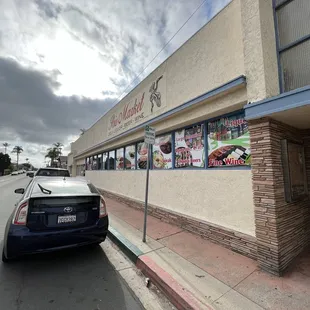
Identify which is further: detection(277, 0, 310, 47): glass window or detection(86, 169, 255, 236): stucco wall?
detection(86, 169, 255, 236): stucco wall

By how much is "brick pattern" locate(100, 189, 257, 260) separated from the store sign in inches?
141

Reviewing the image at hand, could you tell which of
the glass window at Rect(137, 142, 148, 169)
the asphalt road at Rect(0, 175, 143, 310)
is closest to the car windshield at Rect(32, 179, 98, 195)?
the asphalt road at Rect(0, 175, 143, 310)

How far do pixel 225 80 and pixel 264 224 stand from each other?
121 inches

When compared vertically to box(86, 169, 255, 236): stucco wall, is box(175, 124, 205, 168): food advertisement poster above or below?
above

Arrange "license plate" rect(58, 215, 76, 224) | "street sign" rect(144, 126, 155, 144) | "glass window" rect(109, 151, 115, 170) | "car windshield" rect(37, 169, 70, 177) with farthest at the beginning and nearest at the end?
"glass window" rect(109, 151, 115, 170) < "car windshield" rect(37, 169, 70, 177) < "street sign" rect(144, 126, 155, 144) < "license plate" rect(58, 215, 76, 224)

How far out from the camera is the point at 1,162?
185 ft

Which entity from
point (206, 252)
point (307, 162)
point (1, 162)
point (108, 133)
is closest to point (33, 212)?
point (206, 252)

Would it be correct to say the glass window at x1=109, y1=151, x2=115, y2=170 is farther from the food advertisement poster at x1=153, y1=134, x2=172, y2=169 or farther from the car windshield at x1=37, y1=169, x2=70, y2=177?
the food advertisement poster at x1=153, y1=134, x2=172, y2=169

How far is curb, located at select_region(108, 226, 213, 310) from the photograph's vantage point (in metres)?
2.60

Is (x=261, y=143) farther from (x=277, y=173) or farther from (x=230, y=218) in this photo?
(x=230, y=218)

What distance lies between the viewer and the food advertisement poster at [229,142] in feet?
14.2

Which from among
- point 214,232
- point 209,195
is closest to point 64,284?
point 214,232

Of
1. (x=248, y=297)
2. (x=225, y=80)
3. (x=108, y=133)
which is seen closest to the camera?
(x=248, y=297)

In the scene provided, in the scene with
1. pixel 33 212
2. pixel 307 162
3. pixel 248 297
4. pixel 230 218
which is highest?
pixel 307 162
